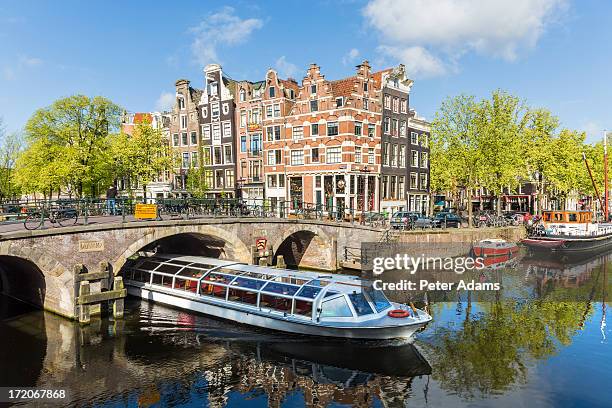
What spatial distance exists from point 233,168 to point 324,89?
1597 cm

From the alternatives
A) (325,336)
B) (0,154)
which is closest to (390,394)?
(325,336)

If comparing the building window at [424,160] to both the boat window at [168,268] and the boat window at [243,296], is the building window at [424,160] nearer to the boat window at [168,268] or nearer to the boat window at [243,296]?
the boat window at [168,268]

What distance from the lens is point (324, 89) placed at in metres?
44.9

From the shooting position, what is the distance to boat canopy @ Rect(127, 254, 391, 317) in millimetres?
17828

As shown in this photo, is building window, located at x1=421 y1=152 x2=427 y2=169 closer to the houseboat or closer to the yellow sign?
the houseboat

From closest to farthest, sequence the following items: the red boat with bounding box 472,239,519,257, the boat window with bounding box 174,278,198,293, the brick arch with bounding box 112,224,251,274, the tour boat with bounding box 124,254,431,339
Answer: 1. the tour boat with bounding box 124,254,431,339
2. the brick arch with bounding box 112,224,251,274
3. the boat window with bounding box 174,278,198,293
4. the red boat with bounding box 472,239,519,257

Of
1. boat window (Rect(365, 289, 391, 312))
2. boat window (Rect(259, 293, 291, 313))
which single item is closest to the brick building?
boat window (Rect(259, 293, 291, 313))

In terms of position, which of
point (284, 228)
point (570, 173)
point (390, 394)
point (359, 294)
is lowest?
point (390, 394)

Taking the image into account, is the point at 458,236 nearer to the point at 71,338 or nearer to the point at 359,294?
the point at 359,294

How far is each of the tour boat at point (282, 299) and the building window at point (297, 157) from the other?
24523mm

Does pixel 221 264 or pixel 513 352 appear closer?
pixel 513 352

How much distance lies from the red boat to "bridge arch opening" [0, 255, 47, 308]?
105 ft

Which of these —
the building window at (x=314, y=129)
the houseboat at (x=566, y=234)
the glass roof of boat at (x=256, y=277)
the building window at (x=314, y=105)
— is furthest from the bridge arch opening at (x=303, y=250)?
the houseboat at (x=566, y=234)

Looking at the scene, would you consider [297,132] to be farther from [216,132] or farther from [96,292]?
[96,292]
